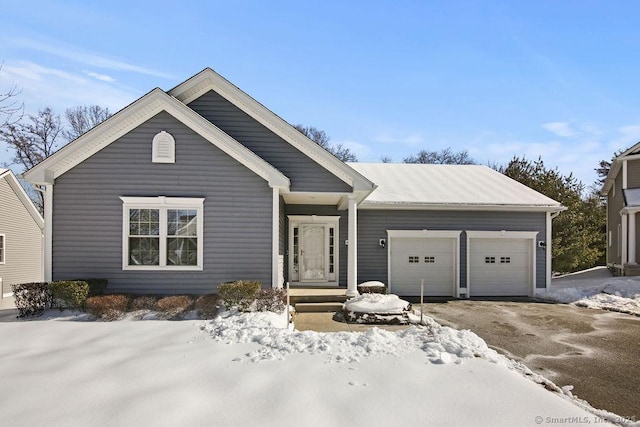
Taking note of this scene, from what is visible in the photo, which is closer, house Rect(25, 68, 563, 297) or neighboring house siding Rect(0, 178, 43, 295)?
house Rect(25, 68, 563, 297)

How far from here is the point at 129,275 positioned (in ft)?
30.2

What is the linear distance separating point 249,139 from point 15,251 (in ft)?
47.6

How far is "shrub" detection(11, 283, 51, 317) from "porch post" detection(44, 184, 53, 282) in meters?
0.54

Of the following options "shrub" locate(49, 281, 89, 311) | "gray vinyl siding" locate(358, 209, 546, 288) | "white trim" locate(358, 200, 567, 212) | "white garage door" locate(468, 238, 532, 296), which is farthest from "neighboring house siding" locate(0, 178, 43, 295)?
"white garage door" locate(468, 238, 532, 296)

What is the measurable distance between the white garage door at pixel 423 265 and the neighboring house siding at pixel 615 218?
10.6 metres

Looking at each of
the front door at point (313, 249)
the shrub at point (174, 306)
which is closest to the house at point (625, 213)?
the front door at point (313, 249)

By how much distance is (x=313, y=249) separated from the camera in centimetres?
1352

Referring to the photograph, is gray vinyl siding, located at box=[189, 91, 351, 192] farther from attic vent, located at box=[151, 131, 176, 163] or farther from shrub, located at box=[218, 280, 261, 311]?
shrub, located at box=[218, 280, 261, 311]

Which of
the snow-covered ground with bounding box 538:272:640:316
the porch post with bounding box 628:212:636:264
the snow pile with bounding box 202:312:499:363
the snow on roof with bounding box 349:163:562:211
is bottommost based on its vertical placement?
the snow-covered ground with bounding box 538:272:640:316

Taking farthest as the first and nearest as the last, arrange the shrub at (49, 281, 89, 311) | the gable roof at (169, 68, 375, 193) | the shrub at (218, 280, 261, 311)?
the gable roof at (169, 68, 375, 193) → the shrub at (218, 280, 261, 311) → the shrub at (49, 281, 89, 311)

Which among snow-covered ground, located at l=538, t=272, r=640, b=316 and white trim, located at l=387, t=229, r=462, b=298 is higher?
white trim, located at l=387, t=229, r=462, b=298

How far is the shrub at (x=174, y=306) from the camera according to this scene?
27.3 ft

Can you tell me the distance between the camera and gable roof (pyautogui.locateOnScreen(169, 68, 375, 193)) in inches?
404

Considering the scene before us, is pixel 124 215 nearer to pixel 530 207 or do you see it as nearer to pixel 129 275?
pixel 129 275
